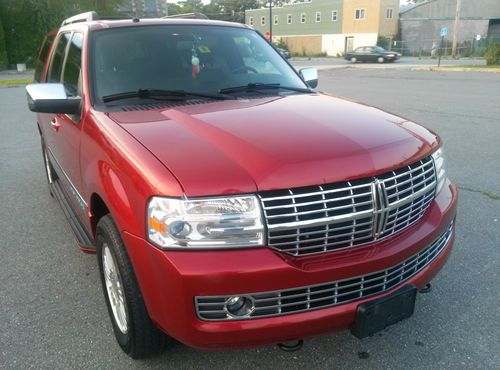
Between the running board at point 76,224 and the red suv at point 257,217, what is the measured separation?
0.21ft

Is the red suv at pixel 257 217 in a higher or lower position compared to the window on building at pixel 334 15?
lower

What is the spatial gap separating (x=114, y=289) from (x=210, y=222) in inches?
39.3

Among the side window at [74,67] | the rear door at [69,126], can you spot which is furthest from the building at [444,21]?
the side window at [74,67]

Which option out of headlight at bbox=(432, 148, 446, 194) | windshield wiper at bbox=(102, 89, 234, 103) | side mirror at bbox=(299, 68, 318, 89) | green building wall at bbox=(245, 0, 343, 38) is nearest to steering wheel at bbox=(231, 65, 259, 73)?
windshield wiper at bbox=(102, 89, 234, 103)

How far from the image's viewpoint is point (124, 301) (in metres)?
2.33

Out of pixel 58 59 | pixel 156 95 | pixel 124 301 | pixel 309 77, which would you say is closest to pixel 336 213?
pixel 124 301

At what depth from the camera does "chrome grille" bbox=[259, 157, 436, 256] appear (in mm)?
1973

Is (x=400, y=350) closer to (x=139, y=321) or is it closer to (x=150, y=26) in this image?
(x=139, y=321)

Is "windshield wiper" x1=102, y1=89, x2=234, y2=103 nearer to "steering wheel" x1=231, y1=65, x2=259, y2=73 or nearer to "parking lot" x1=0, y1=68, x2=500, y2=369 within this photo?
"steering wheel" x1=231, y1=65, x2=259, y2=73

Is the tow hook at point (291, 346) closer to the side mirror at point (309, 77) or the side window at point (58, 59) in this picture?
the side mirror at point (309, 77)

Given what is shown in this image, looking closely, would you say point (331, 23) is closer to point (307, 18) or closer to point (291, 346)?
point (307, 18)

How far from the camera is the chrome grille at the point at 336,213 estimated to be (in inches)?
77.7

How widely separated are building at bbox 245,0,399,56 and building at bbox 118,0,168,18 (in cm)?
2412

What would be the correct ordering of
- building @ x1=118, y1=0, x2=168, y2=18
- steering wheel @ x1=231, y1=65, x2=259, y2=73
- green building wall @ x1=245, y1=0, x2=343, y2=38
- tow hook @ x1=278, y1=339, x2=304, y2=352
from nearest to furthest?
tow hook @ x1=278, y1=339, x2=304, y2=352, steering wheel @ x1=231, y1=65, x2=259, y2=73, building @ x1=118, y1=0, x2=168, y2=18, green building wall @ x1=245, y1=0, x2=343, y2=38
